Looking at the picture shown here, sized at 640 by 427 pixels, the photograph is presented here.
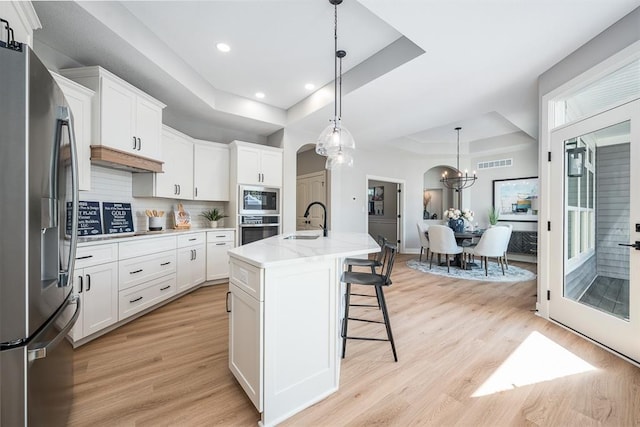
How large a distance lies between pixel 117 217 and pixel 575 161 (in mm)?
4968

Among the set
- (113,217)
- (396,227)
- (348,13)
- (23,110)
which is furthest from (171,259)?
(396,227)

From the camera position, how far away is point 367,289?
13.0 ft

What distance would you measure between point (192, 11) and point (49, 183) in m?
2.10

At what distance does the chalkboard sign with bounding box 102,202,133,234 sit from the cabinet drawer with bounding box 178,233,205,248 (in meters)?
0.60

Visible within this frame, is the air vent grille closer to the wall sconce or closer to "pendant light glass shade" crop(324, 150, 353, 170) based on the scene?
the wall sconce

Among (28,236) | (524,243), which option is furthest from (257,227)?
(524,243)

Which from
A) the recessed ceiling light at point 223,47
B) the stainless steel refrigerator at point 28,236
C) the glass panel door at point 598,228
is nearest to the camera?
the stainless steel refrigerator at point 28,236

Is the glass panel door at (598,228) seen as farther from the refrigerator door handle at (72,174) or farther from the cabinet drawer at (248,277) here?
the refrigerator door handle at (72,174)

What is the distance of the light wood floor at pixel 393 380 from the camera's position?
1.51m

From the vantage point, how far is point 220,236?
4086mm

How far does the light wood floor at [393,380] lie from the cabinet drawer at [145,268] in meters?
0.44

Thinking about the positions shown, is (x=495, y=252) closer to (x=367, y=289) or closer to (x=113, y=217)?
(x=367, y=289)

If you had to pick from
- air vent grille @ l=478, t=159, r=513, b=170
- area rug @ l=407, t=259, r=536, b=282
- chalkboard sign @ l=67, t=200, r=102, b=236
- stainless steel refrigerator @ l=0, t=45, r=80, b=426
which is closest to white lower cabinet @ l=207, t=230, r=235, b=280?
chalkboard sign @ l=67, t=200, r=102, b=236

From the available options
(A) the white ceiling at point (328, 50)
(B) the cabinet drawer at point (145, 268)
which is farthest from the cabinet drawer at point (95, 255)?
(A) the white ceiling at point (328, 50)
